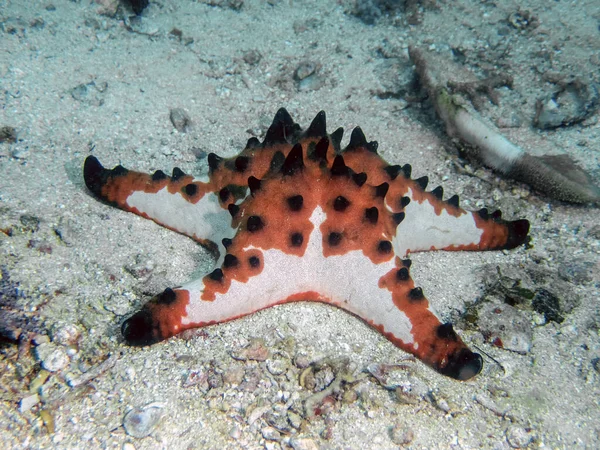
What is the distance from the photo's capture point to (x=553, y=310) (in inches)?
143

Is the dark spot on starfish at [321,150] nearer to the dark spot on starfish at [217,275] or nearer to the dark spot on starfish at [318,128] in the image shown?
the dark spot on starfish at [318,128]

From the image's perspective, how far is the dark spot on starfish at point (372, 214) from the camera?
335 cm

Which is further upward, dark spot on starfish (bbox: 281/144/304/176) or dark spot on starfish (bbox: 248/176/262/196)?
dark spot on starfish (bbox: 281/144/304/176)

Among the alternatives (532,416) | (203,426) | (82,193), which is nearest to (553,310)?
(532,416)

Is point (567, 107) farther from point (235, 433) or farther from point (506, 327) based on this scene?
point (235, 433)

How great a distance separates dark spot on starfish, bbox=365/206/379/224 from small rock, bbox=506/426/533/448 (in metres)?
1.67

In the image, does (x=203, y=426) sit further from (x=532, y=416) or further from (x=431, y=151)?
(x=431, y=151)

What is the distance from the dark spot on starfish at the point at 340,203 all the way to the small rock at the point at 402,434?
60.9 inches

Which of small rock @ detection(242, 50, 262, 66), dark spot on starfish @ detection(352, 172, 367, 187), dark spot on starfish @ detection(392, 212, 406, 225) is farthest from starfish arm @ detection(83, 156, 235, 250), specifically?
small rock @ detection(242, 50, 262, 66)

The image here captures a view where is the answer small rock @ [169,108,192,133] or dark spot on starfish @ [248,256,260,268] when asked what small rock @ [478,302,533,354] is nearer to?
dark spot on starfish @ [248,256,260,268]

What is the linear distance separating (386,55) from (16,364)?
Result: 19.7 feet

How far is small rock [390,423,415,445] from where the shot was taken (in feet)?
9.22

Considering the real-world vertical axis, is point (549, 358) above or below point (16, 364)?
above

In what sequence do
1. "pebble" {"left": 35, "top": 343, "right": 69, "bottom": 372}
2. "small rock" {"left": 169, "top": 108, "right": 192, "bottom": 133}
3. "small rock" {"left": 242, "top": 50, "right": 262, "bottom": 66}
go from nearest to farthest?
"pebble" {"left": 35, "top": 343, "right": 69, "bottom": 372}
"small rock" {"left": 169, "top": 108, "right": 192, "bottom": 133}
"small rock" {"left": 242, "top": 50, "right": 262, "bottom": 66}
